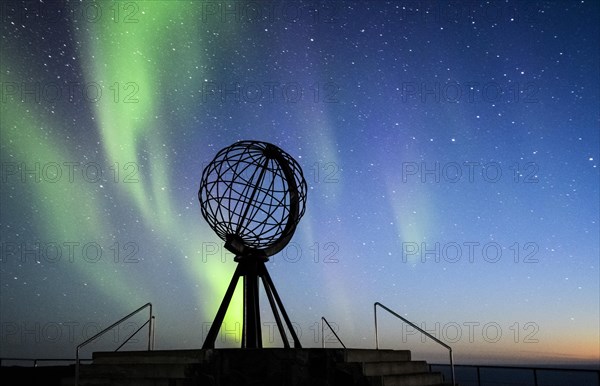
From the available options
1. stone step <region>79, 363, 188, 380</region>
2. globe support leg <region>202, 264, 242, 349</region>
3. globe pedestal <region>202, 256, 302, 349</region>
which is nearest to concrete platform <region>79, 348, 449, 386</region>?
stone step <region>79, 363, 188, 380</region>

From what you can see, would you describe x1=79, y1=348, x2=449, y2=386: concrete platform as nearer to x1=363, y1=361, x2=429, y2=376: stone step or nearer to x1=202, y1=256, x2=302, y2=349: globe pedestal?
x1=363, y1=361, x2=429, y2=376: stone step

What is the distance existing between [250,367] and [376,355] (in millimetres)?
2834

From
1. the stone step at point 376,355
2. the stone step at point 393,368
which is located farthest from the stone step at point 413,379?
the stone step at point 376,355

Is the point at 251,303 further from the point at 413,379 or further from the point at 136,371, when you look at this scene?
the point at 413,379

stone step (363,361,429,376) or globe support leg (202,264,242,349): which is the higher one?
globe support leg (202,264,242,349)

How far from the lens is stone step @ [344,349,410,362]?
11630mm

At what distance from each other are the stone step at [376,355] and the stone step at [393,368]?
0.79 ft

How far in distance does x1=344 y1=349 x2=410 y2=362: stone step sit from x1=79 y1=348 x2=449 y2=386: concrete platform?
0.07ft

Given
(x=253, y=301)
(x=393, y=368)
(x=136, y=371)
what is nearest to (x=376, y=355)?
(x=393, y=368)

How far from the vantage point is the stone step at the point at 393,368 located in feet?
38.1

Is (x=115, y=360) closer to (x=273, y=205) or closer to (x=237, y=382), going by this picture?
(x=237, y=382)

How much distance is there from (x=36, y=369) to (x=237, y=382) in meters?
5.57

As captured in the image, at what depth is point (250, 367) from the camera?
38.2 feet

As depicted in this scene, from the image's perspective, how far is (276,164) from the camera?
16.5 metres
